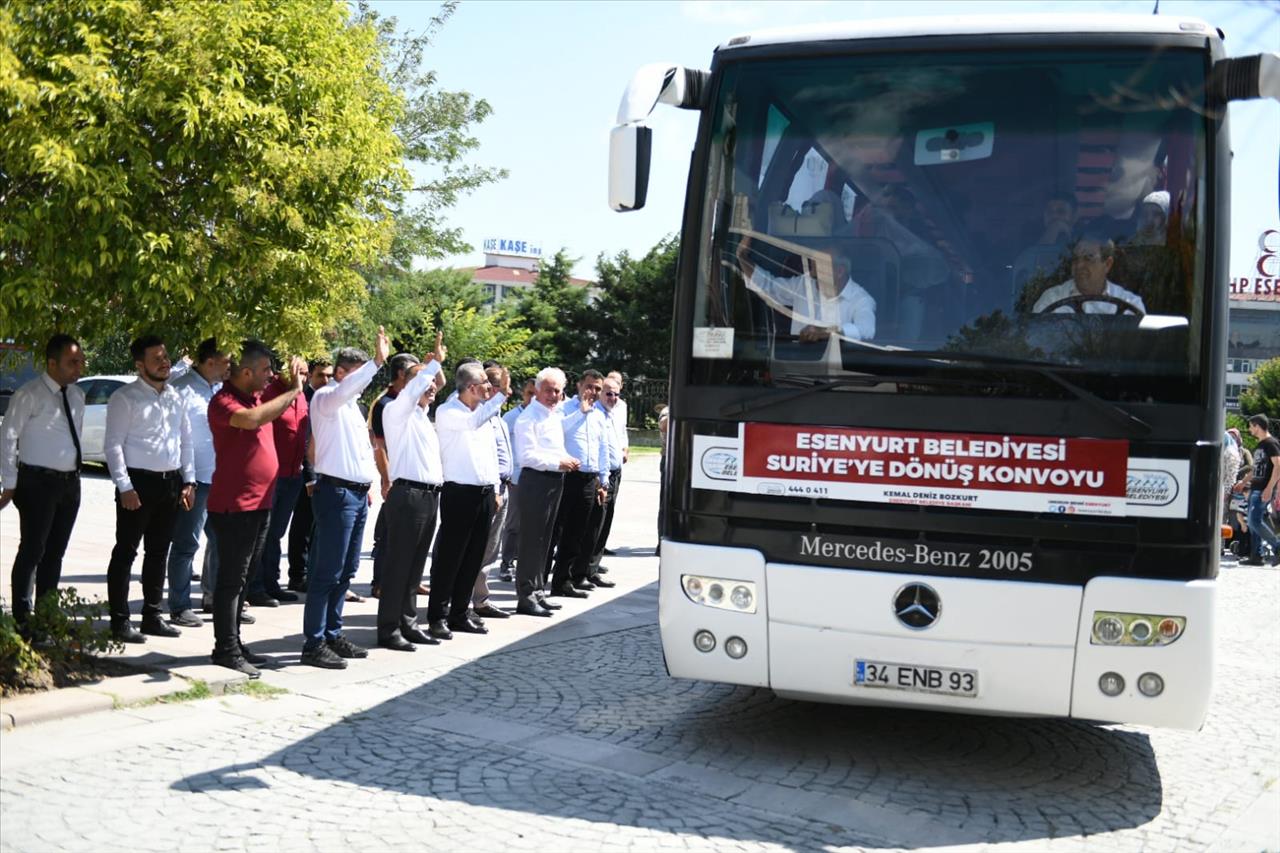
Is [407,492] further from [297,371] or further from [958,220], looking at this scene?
[958,220]

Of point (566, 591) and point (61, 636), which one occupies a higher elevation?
point (61, 636)

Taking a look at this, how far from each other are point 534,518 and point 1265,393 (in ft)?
146

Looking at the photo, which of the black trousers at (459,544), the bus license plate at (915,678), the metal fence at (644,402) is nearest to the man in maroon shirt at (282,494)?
the black trousers at (459,544)

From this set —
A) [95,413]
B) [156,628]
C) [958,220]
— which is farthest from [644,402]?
[958,220]

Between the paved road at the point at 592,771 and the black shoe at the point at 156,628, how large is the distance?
0.13 m

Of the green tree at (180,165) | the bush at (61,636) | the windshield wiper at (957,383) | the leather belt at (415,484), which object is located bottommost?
the bush at (61,636)

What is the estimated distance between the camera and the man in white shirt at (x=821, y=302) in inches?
226

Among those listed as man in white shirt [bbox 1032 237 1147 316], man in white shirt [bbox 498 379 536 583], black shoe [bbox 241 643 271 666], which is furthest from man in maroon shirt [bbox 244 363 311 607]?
man in white shirt [bbox 1032 237 1147 316]

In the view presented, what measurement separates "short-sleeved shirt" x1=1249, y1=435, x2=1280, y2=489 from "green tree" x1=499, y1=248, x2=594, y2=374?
3135cm

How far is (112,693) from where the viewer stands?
6480 mm

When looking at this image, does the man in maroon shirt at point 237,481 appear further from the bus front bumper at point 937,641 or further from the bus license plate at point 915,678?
the bus license plate at point 915,678

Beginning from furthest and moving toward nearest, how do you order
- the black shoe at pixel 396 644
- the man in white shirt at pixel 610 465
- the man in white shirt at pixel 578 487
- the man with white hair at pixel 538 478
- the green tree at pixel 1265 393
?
the green tree at pixel 1265 393, the man in white shirt at pixel 610 465, the man in white shirt at pixel 578 487, the man with white hair at pixel 538 478, the black shoe at pixel 396 644

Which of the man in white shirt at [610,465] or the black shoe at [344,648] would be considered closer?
the black shoe at [344,648]

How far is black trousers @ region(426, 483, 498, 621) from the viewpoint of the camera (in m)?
8.71
